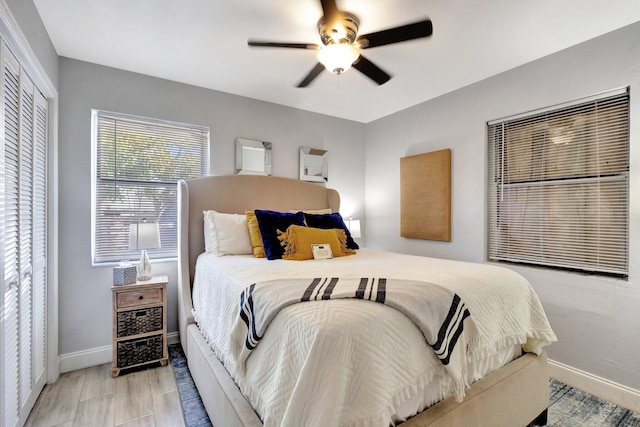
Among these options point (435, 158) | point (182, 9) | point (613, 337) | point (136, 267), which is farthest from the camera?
point (435, 158)

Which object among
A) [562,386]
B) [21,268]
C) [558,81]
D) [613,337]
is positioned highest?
[558,81]

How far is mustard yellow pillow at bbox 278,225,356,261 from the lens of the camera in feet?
7.65

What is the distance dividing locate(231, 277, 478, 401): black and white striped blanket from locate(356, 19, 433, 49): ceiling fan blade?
1.35m

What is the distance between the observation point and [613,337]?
2.09 metres

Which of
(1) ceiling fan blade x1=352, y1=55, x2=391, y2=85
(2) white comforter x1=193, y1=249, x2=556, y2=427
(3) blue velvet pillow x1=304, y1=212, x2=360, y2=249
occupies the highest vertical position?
(1) ceiling fan blade x1=352, y1=55, x2=391, y2=85

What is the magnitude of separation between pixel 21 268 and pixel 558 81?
395 cm

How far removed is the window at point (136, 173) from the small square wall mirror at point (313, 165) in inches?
44.4

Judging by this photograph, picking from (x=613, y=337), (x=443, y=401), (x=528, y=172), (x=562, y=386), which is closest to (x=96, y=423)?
(x=443, y=401)

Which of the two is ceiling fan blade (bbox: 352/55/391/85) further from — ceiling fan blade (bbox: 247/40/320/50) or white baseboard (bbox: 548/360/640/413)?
white baseboard (bbox: 548/360/640/413)

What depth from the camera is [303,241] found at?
2367 mm

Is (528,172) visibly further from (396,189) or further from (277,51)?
(277,51)

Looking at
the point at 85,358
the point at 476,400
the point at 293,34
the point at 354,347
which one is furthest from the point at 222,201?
the point at 476,400

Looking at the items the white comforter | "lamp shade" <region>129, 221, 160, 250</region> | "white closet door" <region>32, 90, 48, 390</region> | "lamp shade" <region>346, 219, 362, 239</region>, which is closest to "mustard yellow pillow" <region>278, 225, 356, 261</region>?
the white comforter

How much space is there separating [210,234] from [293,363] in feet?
6.07
